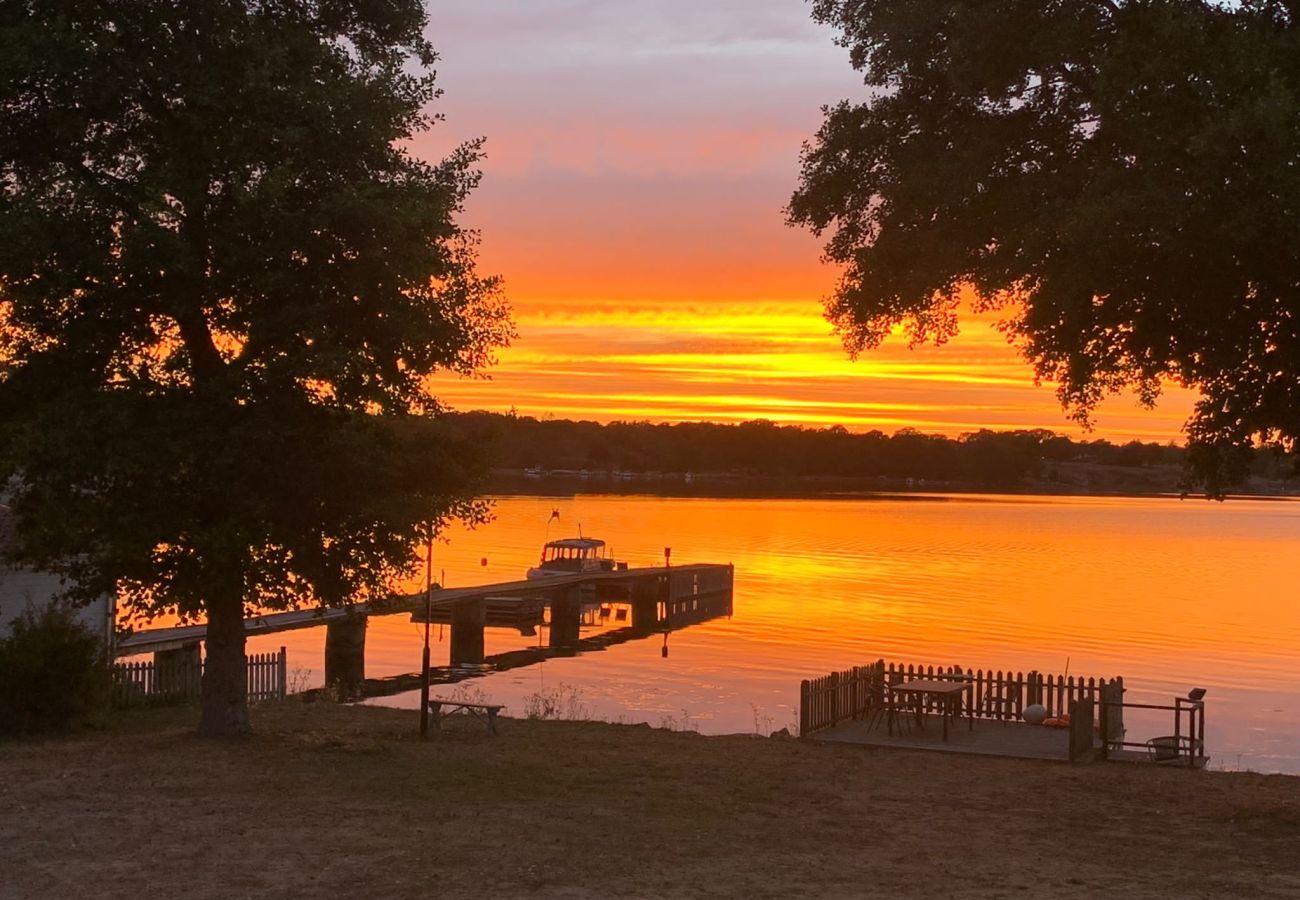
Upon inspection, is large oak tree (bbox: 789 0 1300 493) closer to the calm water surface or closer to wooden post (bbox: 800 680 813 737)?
wooden post (bbox: 800 680 813 737)

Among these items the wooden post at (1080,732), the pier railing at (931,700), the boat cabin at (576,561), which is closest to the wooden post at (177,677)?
the pier railing at (931,700)

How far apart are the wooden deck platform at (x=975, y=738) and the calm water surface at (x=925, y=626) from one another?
1083cm

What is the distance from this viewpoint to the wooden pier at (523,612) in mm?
43994

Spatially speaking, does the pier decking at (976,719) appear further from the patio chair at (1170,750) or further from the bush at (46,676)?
the bush at (46,676)

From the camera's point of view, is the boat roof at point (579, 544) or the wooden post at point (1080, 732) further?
the boat roof at point (579, 544)

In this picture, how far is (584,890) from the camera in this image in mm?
11062

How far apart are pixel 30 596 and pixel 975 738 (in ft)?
53.6

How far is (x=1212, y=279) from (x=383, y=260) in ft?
32.0

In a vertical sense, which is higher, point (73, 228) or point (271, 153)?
point (271, 153)

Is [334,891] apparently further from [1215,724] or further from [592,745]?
[1215,724]

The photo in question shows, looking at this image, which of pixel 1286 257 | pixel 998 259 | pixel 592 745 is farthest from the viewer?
pixel 592 745

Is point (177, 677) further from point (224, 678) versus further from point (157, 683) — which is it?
point (224, 678)

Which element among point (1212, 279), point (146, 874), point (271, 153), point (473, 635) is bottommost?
point (473, 635)

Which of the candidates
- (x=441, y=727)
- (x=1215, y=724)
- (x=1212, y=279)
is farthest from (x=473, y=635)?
(x=1212, y=279)
